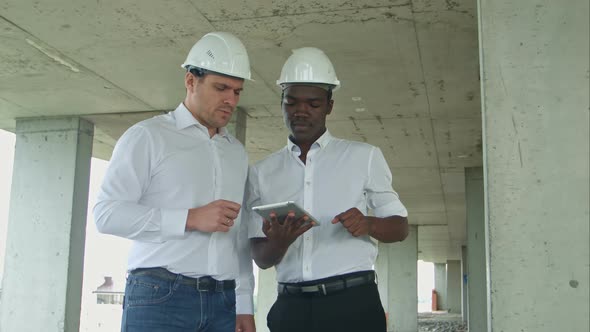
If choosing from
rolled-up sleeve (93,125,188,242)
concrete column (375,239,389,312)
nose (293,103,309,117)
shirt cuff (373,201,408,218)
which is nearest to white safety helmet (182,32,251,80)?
nose (293,103,309,117)

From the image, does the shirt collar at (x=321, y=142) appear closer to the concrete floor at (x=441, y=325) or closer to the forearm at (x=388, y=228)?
the forearm at (x=388, y=228)

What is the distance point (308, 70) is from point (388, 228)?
98 centimetres

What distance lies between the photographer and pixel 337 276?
11.1 feet

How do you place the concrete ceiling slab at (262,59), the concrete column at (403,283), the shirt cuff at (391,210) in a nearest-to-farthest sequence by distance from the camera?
1. the shirt cuff at (391,210)
2. the concrete ceiling slab at (262,59)
3. the concrete column at (403,283)

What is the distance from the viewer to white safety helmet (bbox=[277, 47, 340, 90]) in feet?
12.1

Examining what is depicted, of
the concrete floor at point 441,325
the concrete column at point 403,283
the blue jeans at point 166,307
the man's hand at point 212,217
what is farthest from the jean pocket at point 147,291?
the concrete floor at point 441,325

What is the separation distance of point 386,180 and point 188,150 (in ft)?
3.56

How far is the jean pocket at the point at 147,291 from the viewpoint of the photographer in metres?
2.96

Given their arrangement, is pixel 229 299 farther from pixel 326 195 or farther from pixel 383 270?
pixel 383 270

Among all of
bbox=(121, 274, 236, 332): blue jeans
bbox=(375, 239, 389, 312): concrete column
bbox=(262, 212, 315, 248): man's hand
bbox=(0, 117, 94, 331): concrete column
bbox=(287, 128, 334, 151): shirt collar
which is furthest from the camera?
bbox=(375, 239, 389, 312): concrete column

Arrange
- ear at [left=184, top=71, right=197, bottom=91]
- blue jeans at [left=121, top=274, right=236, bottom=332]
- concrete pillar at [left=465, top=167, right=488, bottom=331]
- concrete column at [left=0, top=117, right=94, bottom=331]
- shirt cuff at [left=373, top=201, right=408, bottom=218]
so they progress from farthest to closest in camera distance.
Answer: concrete pillar at [left=465, top=167, right=488, bottom=331], concrete column at [left=0, top=117, right=94, bottom=331], shirt cuff at [left=373, top=201, right=408, bottom=218], ear at [left=184, top=71, right=197, bottom=91], blue jeans at [left=121, top=274, right=236, bottom=332]

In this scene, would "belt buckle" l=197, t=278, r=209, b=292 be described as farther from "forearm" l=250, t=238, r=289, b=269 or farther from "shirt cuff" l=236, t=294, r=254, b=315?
"shirt cuff" l=236, t=294, r=254, b=315

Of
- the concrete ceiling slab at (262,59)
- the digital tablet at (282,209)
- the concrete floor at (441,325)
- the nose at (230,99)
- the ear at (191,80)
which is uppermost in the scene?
the concrete ceiling slab at (262,59)

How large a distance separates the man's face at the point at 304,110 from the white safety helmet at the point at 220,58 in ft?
1.05
